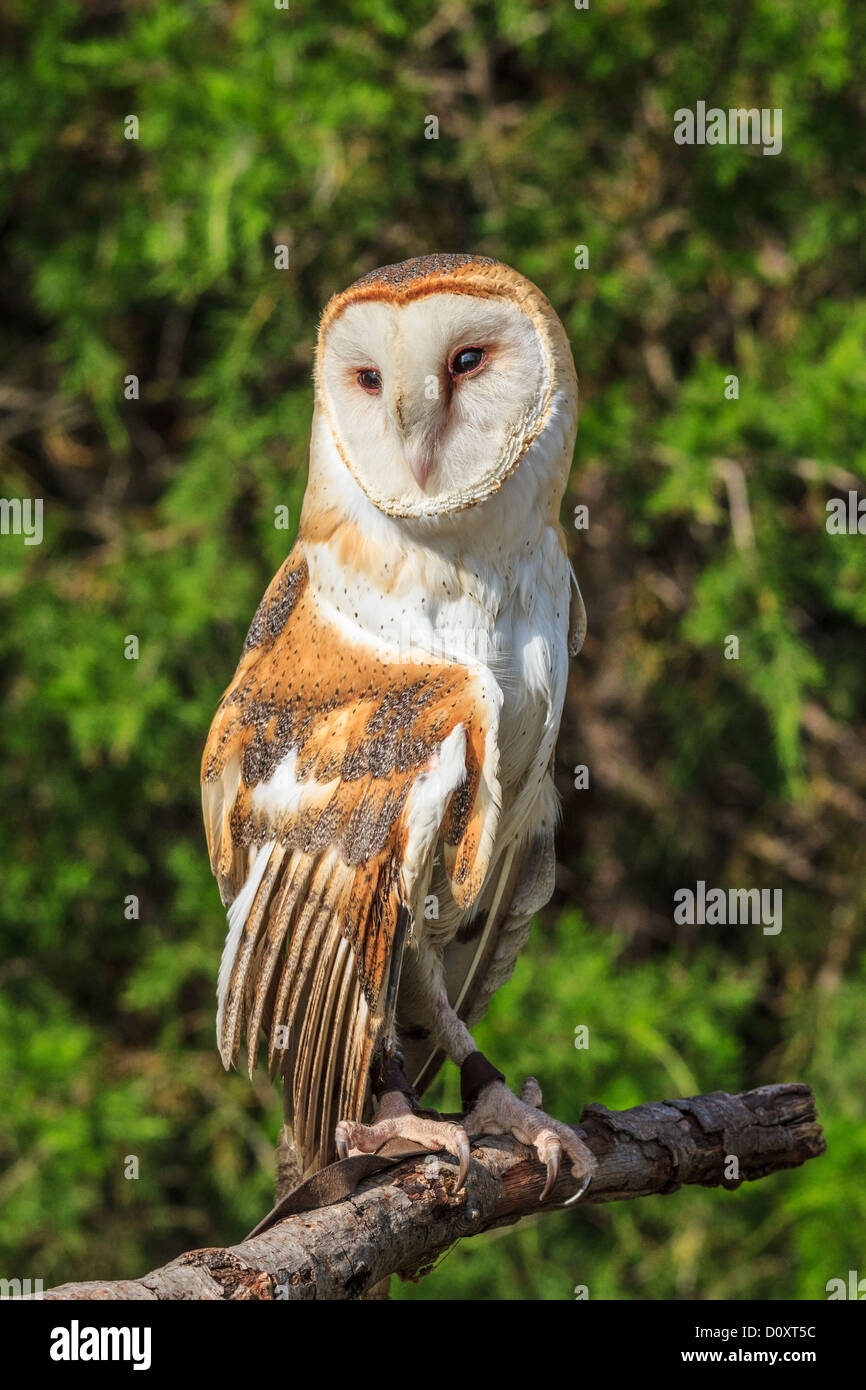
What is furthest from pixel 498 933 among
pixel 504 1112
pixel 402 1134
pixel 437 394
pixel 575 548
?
pixel 575 548

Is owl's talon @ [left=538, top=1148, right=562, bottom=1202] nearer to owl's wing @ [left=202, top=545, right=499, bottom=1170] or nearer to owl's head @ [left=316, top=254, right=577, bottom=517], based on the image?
owl's wing @ [left=202, top=545, right=499, bottom=1170]

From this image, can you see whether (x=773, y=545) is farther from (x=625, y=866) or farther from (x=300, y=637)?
(x=300, y=637)

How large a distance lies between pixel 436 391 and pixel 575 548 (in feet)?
5.72

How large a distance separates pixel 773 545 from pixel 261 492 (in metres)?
1.12

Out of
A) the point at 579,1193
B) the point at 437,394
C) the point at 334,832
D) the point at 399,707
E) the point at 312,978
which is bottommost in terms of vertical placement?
the point at 579,1193

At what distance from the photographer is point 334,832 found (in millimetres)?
1539

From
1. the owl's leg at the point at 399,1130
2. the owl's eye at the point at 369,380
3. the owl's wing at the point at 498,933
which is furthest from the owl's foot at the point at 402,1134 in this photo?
the owl's eye at the point at 369,380

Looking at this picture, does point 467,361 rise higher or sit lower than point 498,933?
higher

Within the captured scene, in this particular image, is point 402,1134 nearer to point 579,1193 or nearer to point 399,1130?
point 399,1130

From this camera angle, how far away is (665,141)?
3.03 m

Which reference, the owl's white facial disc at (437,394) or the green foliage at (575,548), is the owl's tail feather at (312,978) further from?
the green foliage at (575,548)

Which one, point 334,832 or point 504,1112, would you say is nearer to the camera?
point 334,832

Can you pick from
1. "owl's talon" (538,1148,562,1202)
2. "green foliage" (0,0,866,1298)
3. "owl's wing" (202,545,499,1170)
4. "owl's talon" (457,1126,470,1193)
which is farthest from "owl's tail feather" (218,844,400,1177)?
"green foliage" (0,0,866,1298)
